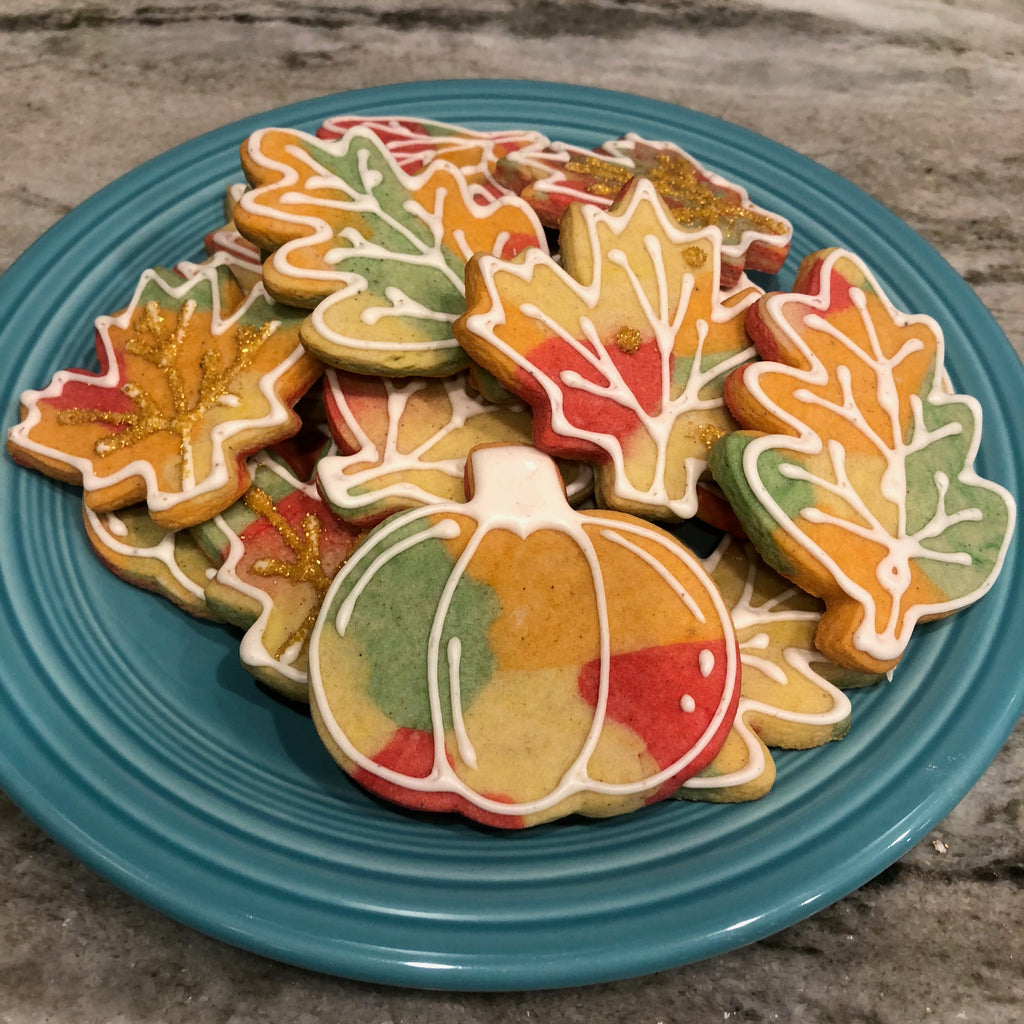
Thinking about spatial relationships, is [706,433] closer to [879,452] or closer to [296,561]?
[879,452]

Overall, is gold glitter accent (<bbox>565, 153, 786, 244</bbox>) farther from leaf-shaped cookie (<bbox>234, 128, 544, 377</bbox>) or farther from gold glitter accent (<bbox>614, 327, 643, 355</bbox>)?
gold glitter accent (<bbox>614, 327, 643, 355</bbox>)

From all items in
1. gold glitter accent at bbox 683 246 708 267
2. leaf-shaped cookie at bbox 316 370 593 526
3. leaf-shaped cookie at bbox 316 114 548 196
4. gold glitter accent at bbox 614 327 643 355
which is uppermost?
leaf-shaped cookie at bbox 316 114 548 196

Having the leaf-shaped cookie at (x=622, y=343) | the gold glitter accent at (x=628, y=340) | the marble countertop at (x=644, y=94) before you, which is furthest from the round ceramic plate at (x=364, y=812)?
the gold glitter accent at (x=628, y=340)

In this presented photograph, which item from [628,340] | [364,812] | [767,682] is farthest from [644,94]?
[364,812]

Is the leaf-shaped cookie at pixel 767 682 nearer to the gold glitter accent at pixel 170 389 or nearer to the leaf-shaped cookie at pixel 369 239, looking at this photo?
the leaf-shaped cookie at pixel 369 239

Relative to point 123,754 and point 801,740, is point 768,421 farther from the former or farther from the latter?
point 123,754

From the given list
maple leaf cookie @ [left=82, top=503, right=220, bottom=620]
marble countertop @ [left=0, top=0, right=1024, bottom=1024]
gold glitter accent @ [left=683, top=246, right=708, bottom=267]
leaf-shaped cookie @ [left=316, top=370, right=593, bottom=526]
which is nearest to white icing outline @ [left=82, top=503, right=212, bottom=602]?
maple leaf cookie @ [left=82, top=503, right=220, bottom=620]
